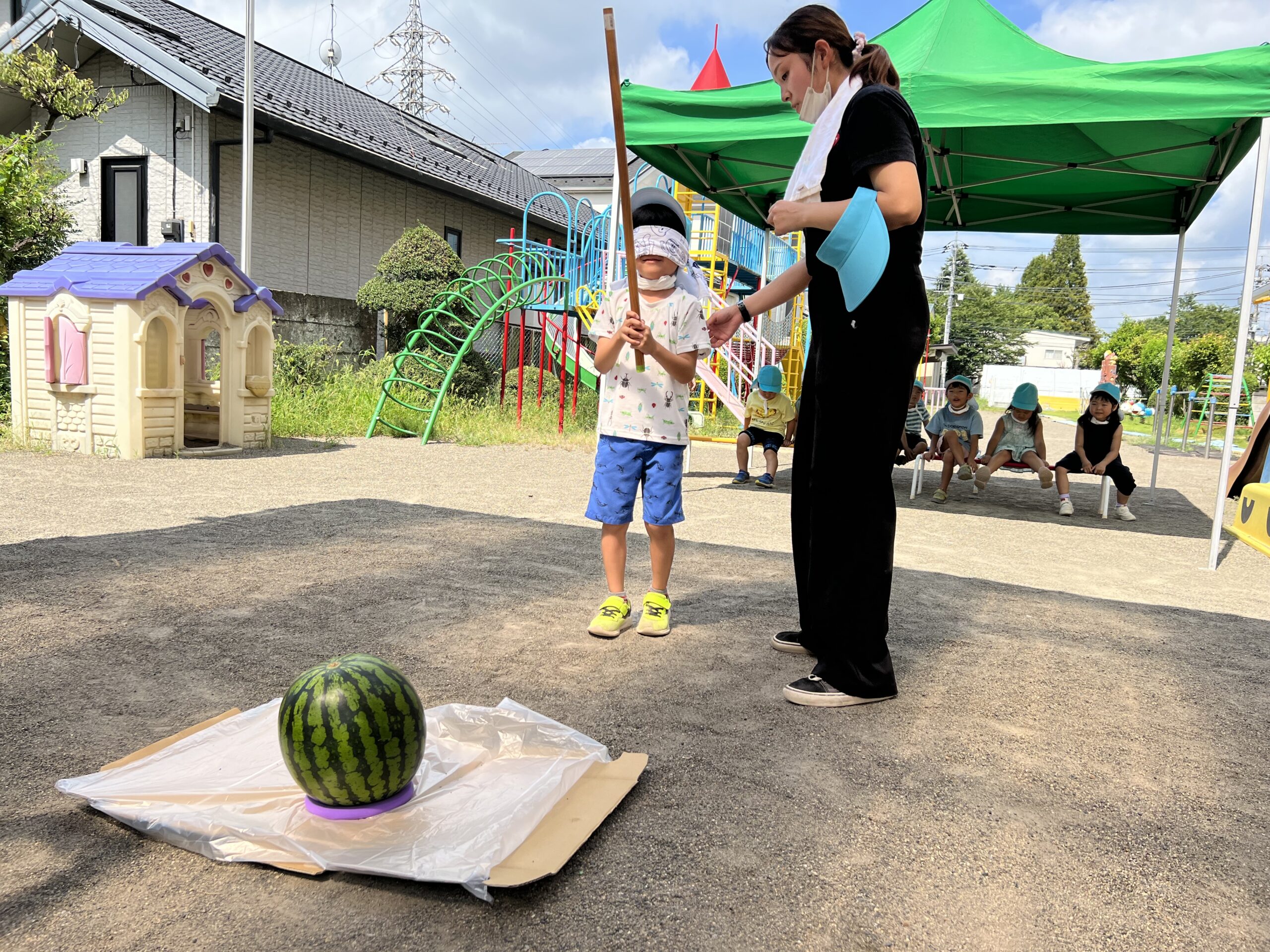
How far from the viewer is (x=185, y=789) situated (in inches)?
70.8

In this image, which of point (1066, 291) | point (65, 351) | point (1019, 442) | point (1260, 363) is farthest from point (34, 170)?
point (1066, 291)

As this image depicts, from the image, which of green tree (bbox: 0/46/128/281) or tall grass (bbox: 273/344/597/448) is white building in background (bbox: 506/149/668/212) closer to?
tall grass (bbox: 273/344/597/448)

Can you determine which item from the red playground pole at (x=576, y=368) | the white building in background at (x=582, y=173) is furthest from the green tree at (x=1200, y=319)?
the red playground pole at (x=576, y=368)

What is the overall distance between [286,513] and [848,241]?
4.14 metres

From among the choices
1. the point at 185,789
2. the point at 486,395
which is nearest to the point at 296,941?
the point at 185,789

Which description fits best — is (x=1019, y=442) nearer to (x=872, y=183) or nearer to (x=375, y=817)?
(x=872, y=183)

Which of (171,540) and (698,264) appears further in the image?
(698,264)

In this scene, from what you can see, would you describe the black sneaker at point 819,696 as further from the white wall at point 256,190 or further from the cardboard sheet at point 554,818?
the white wall at point 256,190

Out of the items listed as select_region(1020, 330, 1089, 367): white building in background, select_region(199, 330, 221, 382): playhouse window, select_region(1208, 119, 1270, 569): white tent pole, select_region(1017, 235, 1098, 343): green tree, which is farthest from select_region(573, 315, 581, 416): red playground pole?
select_region(1017, 235, 1098, 343): green tree

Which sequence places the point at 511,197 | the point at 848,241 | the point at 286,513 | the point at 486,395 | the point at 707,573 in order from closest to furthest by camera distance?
1. the point at 848,241
2. the point at 707,573
3. the point at 286,513
4. the point at 486,395
5. the point at 511,197

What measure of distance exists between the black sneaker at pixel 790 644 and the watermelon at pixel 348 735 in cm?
159

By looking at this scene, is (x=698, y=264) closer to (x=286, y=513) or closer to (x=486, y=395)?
(x=486, y=395)

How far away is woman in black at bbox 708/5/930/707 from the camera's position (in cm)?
236

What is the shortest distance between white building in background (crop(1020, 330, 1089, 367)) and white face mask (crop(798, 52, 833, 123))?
80583mm
